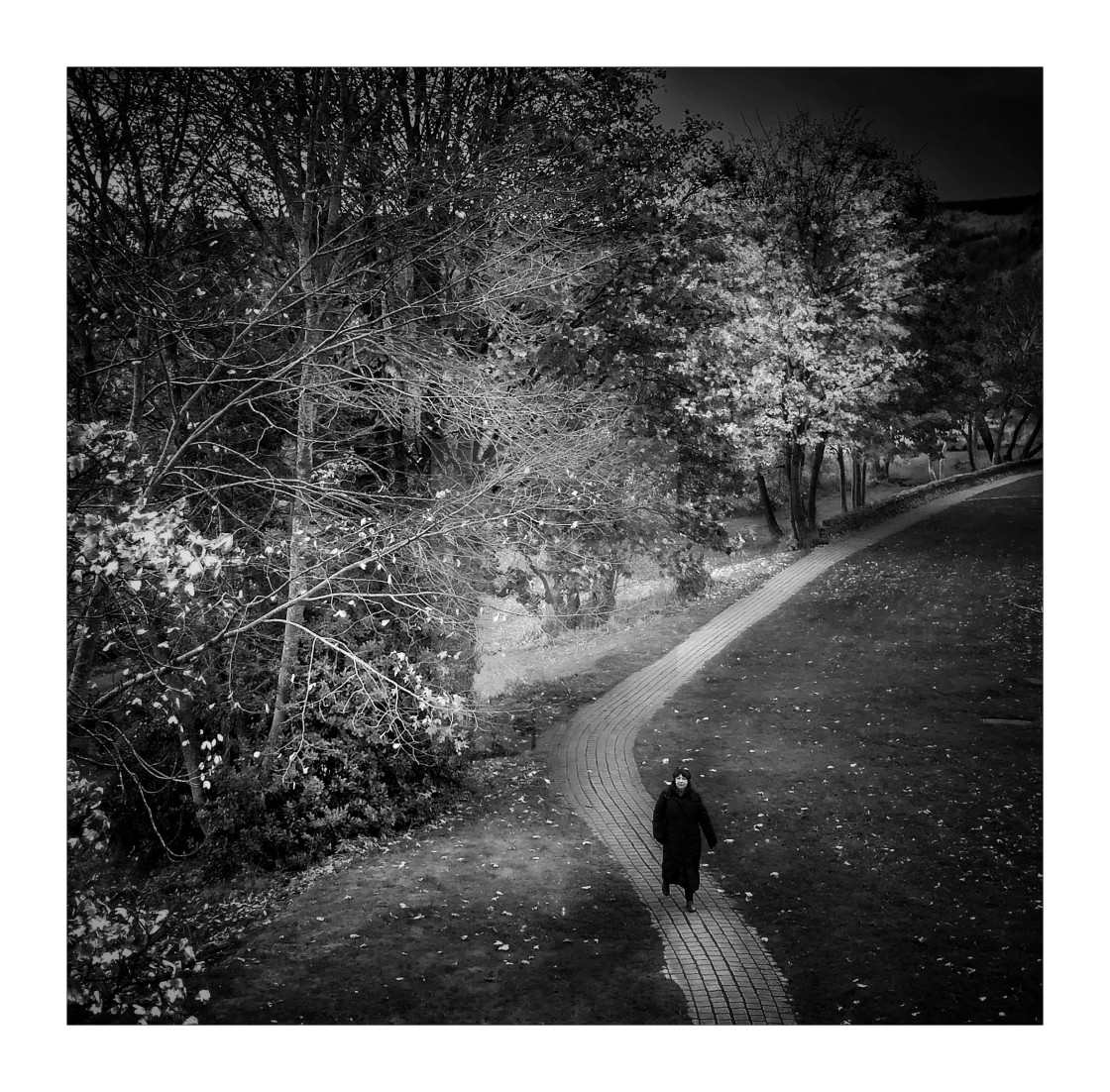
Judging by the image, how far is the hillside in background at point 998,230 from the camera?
5.63 meters

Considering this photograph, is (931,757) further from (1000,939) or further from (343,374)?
(343,374)

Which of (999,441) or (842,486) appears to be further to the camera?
(842,486)

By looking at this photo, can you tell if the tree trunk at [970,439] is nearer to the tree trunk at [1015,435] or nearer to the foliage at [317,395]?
the tree trunk at [1015,435]

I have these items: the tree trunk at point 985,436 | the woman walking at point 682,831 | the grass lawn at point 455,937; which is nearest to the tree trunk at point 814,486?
the tree trunk at point 985,436

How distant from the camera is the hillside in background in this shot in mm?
→ 5633

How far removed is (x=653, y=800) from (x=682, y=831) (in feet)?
4.49

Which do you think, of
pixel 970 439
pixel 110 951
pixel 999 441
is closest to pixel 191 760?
pixel 110 951

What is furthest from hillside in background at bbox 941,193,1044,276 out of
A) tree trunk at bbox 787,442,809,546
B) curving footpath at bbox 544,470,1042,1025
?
tree trunk at bbox 787,442,809,546

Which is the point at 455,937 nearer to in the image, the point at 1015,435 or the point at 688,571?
the point at 688,571

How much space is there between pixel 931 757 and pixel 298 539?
5.49m

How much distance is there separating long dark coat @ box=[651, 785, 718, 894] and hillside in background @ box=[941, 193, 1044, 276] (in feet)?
14.7

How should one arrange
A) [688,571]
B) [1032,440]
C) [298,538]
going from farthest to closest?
1. [688,571]
2. [1032,440]
3. [298,538]

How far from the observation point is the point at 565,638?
8.96m

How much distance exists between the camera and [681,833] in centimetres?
546
